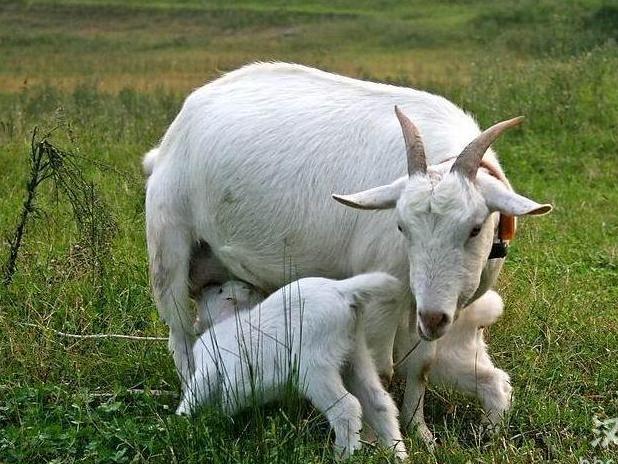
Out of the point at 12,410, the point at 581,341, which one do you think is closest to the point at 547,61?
the point at 581,341

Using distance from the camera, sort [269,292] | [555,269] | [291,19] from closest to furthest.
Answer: [269,292]
[555,269]
[291,19]

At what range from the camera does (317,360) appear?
424 centimetres

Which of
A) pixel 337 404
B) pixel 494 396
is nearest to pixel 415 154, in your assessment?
pixel 337 404

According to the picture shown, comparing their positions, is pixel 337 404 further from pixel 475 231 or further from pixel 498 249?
pixel 498 249

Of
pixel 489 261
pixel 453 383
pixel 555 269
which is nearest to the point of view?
pixel 489 261

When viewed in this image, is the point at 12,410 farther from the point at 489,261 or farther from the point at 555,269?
the point at 555,269

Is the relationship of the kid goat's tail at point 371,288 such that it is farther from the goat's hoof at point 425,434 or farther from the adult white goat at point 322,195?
the goat's hoof at point 425,434

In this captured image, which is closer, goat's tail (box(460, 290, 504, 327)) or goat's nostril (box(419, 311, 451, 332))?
goat's nostril (box(419, 311, 451, 332))

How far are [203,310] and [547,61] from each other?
31.0 feet

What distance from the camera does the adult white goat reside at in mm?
4145

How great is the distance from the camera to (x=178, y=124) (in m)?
5.63

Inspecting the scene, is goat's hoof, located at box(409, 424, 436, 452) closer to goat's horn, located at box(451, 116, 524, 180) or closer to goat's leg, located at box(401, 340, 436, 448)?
goat's leg, located at box(401, 340, 436, 448)

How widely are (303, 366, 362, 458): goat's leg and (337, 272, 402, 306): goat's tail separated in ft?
1.05

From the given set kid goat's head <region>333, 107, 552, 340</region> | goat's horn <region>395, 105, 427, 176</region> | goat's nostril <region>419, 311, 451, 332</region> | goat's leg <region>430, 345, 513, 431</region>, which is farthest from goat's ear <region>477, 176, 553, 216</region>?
goat's leg <region>430, 345, 513, 431</region>
